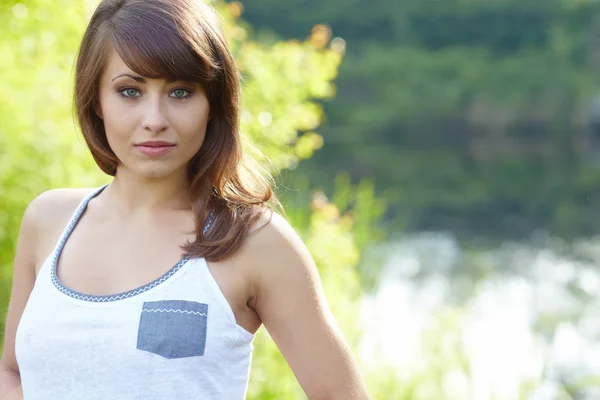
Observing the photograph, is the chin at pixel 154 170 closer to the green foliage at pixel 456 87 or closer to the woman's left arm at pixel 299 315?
the woman's left arm at pixel 299 315

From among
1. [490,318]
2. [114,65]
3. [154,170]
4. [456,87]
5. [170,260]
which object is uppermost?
[456,87]

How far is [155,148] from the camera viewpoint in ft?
4.54

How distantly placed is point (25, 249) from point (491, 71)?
4078 centimetres

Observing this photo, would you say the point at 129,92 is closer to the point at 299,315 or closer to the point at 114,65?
the point at 114,65

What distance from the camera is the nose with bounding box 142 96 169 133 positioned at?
53.1 inches

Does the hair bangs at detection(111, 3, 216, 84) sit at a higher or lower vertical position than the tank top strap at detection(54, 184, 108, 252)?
higher

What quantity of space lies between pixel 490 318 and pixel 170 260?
6.26 metres

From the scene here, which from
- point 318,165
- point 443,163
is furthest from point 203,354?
point 443,163

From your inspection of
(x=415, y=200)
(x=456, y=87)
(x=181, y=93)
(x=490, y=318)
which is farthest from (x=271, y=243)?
(x=456, y=87)

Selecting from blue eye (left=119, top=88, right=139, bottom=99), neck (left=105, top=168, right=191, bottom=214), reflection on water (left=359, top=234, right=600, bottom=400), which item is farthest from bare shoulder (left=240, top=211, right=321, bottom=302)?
reflection on water (left=359, top=234, right=600, bottom=400)

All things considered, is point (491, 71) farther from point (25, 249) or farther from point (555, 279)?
point (25, 249)

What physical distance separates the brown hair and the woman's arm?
0.49 ft

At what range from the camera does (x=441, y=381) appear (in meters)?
4.52

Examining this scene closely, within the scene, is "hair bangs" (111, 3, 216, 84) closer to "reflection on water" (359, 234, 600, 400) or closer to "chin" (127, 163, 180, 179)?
"chin" (127, 163, 180, 179)
